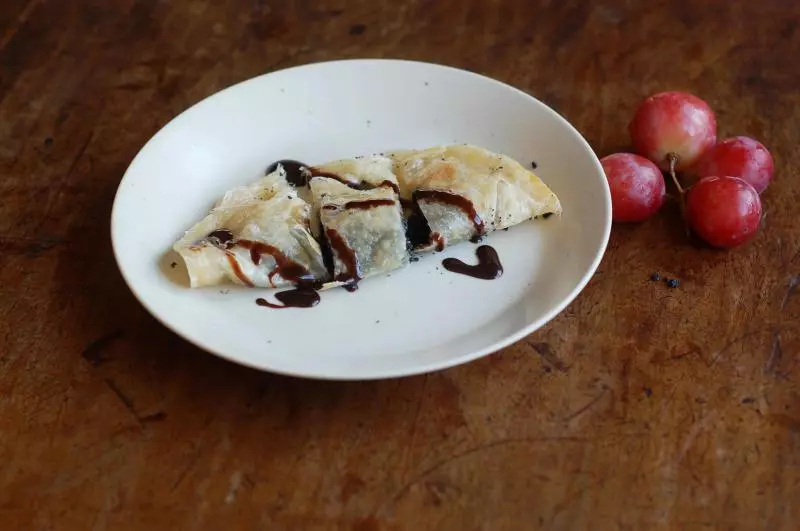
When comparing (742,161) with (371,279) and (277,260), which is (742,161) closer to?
(371,279)

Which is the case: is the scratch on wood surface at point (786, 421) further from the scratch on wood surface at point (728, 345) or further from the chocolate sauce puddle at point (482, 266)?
the chocolate sauce puddle at point (482, 266)

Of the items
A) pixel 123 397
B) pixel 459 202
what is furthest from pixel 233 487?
pixel 459 202

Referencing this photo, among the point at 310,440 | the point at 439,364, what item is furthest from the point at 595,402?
the point at 310,440

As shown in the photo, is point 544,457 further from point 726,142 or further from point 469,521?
point 726,142

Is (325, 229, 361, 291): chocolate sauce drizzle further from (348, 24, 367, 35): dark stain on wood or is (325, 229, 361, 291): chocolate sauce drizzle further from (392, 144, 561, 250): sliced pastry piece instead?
(348, 24, 367, 35): dark stain on wood

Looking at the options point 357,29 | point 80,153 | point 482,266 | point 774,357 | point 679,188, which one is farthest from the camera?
point 357,29

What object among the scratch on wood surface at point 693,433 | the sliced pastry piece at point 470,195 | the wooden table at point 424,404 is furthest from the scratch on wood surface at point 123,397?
the scratch on wood surface at point 693,433
